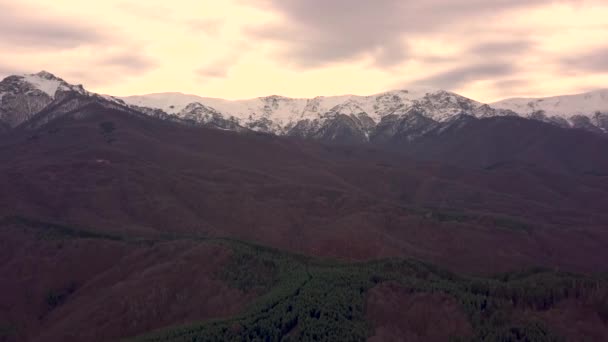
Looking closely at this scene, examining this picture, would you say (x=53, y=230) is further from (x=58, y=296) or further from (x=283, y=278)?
(x=283, y=278)

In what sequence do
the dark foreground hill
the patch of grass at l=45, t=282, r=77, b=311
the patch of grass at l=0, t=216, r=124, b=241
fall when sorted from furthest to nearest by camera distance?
the patch of grass at l=0, t=216, r=124, b=241 < the patch of grass at l=45, t=282, r=77, b=311 < the dark foreground hill

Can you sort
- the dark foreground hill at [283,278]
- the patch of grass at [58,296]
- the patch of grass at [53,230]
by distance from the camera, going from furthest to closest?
the patch of grass at [53,230] < the patch of grass at [58,296] < the dark foreground hill at [283,278]

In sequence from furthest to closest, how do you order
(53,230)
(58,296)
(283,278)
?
(53,230) → (58,296) → (283,278)

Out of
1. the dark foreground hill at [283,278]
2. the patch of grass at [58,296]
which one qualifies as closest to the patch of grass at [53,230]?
the dark foreground hill at [283,278]

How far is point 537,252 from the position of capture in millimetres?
176000

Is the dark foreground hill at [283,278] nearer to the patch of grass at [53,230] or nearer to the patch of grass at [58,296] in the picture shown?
the patch of grass at [58,296]

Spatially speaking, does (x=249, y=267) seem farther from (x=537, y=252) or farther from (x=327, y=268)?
(x=537, y=252)

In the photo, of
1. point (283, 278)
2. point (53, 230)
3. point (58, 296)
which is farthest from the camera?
point (53, 230)

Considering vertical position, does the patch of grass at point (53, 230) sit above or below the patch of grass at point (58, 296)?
above

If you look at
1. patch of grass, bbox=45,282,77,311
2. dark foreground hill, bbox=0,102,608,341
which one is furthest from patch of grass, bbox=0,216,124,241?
patch of grass, bbox=45,282,77,311

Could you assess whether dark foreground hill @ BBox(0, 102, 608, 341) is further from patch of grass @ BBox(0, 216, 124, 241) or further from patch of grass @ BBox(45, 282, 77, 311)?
patch of grass @ BBox(0, 216, 124, 241)

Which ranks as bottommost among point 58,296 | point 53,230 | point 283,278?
point 58,296

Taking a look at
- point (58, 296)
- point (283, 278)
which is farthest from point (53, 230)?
point (283, 278)

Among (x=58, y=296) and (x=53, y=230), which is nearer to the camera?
(x=58, y=296)
